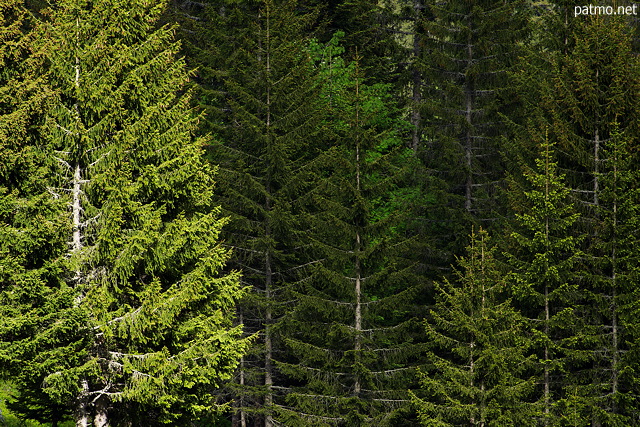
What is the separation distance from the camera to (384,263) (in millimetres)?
25875

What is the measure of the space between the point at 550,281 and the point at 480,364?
4.31 m

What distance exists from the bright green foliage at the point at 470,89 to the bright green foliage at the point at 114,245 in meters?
13.8

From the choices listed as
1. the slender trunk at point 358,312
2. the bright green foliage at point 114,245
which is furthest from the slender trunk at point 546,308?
the bright green foliage at point 114,245

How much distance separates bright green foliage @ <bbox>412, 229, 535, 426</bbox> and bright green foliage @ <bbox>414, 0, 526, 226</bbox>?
7994 millimetres

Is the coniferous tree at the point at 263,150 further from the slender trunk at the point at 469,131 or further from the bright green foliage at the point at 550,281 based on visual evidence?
the bright green foliage at the point at 550,281

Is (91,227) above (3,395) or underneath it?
above

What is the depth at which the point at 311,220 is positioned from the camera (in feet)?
82.1

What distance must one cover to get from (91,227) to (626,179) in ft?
50.2

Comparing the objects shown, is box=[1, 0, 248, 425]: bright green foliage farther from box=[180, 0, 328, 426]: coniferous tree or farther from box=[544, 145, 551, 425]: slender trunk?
box=[544, 145, 551, 425]: slender trunk

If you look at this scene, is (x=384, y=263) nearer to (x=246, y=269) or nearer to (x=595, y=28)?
(x=246, y=269)

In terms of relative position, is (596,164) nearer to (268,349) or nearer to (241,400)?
(268,349)

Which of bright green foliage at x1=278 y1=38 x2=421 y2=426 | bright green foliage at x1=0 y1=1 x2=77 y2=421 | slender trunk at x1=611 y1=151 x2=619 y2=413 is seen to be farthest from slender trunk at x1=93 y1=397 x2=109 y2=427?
slender trunk at x1=611 y1=151 x2=619 y2=413

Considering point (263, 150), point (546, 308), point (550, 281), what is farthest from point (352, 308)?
point (263, 150)

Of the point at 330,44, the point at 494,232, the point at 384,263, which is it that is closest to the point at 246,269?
the point at 384,263
